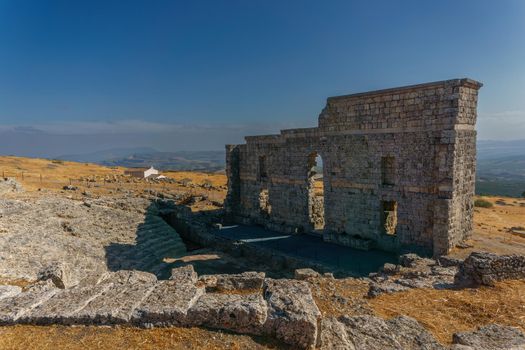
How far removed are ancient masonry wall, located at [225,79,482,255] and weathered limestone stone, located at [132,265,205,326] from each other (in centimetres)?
1308

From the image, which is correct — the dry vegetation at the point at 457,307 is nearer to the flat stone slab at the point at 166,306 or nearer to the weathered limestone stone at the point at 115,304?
the flat stone slab at the point at 166,306

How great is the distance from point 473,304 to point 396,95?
37.0 ft

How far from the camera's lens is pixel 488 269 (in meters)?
9.79

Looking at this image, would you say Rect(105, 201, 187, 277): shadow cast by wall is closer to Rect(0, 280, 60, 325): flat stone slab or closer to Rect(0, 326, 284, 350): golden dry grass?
Rect(0, 280, 60, 325): flat stone slab

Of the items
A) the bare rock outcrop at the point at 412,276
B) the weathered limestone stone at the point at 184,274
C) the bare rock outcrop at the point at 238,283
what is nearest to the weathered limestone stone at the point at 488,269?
the bare rock outcrop at the point at 412,276

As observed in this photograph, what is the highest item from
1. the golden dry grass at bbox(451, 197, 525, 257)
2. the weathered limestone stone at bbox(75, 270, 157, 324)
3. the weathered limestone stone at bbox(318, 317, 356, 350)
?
the weathered limestone stone at bbox(75, 270, 157, 324)

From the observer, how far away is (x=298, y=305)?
5.91 m

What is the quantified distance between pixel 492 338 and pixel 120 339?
21.4 feet

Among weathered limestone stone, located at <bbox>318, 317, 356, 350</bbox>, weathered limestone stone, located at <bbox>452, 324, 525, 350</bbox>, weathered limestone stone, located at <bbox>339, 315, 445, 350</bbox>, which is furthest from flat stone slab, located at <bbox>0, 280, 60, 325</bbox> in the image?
weathered limestone stone, located at <bbox>452, 324, 525, 350</bbox>

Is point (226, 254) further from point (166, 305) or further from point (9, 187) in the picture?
point (9, 187)

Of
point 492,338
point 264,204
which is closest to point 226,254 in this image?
point 264,204

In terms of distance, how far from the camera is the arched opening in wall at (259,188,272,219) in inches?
1007

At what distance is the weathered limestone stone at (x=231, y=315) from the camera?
5.70 metres

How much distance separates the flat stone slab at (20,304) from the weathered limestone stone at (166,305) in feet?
6.48
